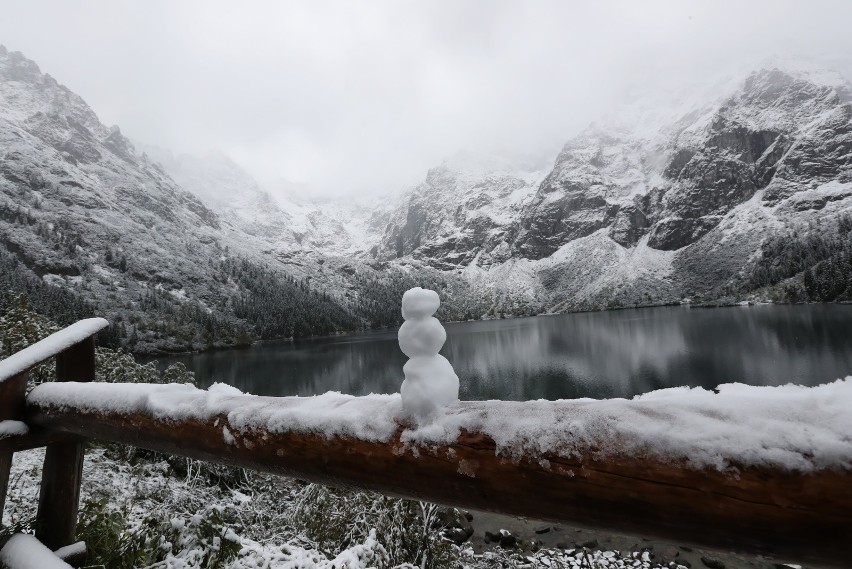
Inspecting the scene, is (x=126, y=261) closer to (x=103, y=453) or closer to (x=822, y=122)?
(x=103, y=453)

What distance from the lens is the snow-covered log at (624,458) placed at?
2.45 feet

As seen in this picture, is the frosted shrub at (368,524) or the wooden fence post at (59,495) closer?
the wooden fence post at (59,495)

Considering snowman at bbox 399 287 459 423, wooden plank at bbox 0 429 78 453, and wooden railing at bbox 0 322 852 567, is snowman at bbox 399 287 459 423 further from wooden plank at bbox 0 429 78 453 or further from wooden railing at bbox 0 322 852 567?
wooden plank at bbox 0 429 78 453

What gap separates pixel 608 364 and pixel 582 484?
155ft

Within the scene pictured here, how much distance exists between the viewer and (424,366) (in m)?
1.29

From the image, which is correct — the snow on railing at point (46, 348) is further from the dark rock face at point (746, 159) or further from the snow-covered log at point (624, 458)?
the dark rock face at point (746, 159)

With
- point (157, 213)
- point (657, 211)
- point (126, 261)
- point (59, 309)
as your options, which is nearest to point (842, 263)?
point (657, 211)

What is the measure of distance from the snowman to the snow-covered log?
0.05 m

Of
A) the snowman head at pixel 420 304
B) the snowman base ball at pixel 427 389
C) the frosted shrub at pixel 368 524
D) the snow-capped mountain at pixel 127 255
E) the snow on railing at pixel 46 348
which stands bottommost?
the frosted shrub at pixel 368 524

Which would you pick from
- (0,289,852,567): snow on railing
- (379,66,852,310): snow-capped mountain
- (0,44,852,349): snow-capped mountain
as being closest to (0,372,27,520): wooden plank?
(0,289,852,567): snow on railing

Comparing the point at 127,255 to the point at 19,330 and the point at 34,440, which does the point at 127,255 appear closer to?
the point at 19,330

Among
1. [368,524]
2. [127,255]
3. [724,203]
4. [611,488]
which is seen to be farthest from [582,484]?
[724,203]

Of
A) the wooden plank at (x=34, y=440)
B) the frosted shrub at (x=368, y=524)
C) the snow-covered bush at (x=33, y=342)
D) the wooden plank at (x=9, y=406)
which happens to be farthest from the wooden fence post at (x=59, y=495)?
the snow-covered bush at (x=33, y=342)

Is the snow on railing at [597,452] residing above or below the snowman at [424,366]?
below
